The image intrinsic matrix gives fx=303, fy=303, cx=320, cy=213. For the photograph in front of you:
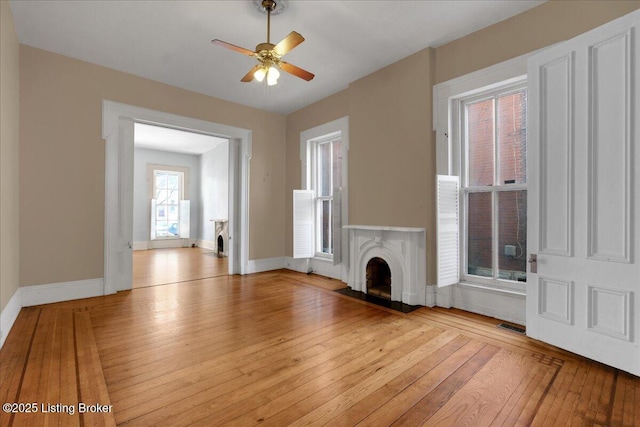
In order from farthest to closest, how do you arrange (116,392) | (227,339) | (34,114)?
(34,114)
(227,339)
(116,392)

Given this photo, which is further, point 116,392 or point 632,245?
point 632,245

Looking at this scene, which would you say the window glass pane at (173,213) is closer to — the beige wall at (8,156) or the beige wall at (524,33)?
the beige wall at (8,156)

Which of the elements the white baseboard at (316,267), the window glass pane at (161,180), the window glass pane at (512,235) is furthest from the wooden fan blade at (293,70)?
the window glass pane at (161,180)

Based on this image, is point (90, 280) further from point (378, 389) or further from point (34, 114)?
point (378, 389)

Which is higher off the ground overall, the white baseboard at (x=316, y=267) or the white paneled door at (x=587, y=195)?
the white paneled door at (x=587, y=195)

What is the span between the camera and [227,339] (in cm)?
262

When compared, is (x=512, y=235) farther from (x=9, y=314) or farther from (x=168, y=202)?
(x=168, y=202)

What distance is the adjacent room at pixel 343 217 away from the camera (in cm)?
192

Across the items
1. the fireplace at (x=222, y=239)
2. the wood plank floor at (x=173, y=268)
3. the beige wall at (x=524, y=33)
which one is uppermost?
the beige wall at (x=524, y=33)

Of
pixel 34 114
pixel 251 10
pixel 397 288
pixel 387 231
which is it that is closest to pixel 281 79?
pixel 251 10

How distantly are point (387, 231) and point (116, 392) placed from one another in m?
3.02

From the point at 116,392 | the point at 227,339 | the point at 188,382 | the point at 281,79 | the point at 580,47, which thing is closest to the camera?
the point at 116,392

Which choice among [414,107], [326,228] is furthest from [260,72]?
[326,228]

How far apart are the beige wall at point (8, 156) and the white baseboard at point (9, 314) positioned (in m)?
0.06
